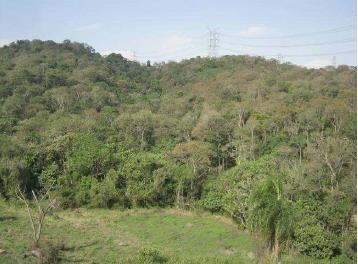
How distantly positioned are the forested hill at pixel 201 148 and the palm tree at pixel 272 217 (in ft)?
0.24

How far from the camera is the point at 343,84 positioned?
4156 centimetres

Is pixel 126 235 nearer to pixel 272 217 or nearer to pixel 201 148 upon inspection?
pixel 201 148

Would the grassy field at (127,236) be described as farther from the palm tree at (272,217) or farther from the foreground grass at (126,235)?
the palm tree at (272,217)

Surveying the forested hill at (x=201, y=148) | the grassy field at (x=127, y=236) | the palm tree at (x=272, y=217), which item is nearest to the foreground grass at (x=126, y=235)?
the grassy field at (x=127, y=236)

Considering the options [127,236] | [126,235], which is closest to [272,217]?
[127,236]

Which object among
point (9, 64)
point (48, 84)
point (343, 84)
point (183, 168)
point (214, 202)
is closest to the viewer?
point (214, 202)

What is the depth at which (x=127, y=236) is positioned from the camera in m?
20.1

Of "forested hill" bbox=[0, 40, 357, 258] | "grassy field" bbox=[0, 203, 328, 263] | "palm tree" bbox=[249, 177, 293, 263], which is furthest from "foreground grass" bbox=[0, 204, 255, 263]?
"palm tree" bbox=[249, 177, 293, 263]

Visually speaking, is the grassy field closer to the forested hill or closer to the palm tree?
the forested hill

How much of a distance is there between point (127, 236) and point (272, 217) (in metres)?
8.87

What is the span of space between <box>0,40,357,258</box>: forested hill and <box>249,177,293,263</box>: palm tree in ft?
0.24

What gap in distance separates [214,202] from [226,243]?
191 inches

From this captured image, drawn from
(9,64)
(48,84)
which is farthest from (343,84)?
(9,64)

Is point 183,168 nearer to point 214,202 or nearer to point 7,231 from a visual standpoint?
point 214,202
